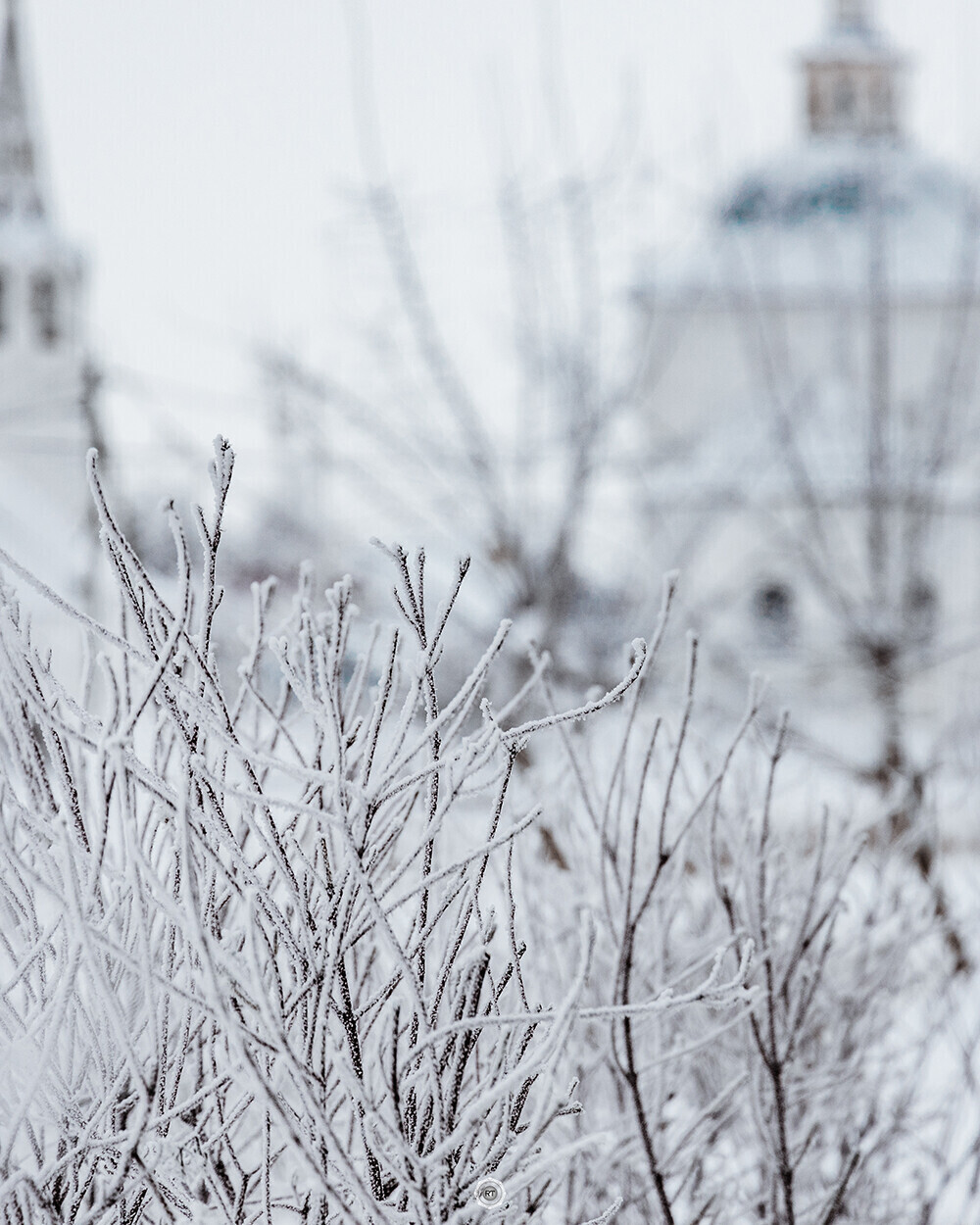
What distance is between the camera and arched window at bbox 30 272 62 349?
2388 centimetres

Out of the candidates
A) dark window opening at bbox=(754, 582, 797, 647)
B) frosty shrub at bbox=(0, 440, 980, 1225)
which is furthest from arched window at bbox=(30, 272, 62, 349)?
→ frosty shrub at bbox=(0, 440, 980, 1225)

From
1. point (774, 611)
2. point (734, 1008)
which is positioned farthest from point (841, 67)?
point (734, 1008)

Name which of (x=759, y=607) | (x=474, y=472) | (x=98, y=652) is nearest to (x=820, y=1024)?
(x=98, y=652)

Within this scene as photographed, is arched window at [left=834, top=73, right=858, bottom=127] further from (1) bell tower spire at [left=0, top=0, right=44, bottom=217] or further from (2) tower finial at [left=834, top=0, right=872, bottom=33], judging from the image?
(1) bell tower spire at [left=0, top=0, right=44, bottom=217]

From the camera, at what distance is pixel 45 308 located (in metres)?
25.3

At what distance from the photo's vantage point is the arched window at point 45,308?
2388 cm

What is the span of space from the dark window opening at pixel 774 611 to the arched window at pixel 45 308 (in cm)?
1172

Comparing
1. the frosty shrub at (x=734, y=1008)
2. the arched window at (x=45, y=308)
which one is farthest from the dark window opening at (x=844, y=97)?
the frosty shrub at (x=734, y=1008)

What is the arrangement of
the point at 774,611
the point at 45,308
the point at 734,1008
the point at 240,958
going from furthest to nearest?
the point at 45,308
the point at 774,611
the point at 734,1008
the point at 240,958

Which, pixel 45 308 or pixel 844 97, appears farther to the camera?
pixel 844 97

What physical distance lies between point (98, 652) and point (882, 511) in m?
6.32

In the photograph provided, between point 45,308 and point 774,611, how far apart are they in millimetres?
14378

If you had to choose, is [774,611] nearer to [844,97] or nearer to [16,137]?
[844,97]

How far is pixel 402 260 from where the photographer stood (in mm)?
6867
